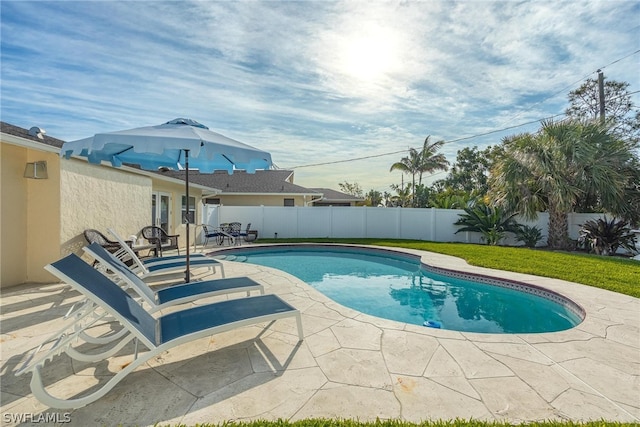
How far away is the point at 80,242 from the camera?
727 centimetres

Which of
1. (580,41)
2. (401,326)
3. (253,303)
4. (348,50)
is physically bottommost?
(401,326)

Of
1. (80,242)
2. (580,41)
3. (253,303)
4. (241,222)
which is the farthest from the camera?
(241,222)

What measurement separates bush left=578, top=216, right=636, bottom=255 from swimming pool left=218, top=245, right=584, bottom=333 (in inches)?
301

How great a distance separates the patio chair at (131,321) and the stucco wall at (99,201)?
4727 millimetres

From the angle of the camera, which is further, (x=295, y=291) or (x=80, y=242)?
(x=80, y=242)

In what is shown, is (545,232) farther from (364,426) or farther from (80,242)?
(80,242)

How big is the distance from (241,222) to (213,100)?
8.25 m

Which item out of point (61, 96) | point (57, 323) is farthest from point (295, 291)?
point (61, 96)

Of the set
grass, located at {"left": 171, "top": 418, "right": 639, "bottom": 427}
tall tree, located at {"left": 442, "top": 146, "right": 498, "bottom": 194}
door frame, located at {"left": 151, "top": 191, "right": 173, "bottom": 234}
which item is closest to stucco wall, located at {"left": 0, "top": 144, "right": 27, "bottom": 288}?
door frame, located at {"left": 151, "top": 191, "right": 173, "bottom": 234}

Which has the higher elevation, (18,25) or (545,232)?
(18,25)

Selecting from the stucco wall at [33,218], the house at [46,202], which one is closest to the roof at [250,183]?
the house at [46,202]

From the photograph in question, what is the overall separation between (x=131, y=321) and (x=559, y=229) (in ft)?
55.5

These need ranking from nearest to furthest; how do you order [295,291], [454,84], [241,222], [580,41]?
[295,291], [580,41], [454,84], [241,222]

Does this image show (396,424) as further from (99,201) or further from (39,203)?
(99,201)
